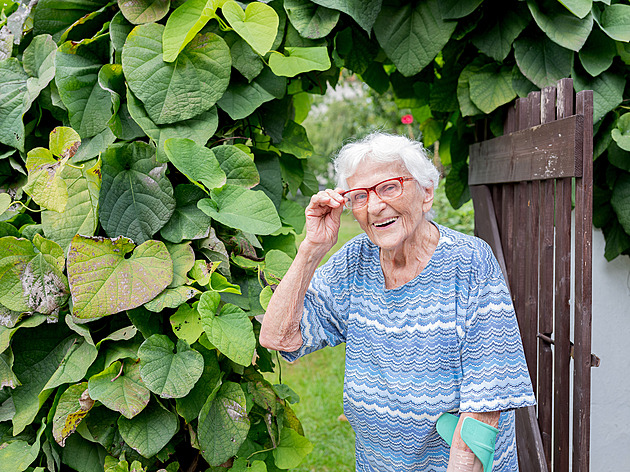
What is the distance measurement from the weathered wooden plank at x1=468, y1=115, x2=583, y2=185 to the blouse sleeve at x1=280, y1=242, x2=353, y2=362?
0.68m

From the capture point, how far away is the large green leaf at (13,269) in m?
1.46

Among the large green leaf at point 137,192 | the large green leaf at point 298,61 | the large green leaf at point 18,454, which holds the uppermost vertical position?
the large green leaf at point 298,61

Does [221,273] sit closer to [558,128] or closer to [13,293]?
[13,293]

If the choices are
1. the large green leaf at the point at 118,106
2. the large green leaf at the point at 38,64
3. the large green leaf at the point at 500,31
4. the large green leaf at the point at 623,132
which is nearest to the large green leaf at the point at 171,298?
the large green leaf at the point at 118,106

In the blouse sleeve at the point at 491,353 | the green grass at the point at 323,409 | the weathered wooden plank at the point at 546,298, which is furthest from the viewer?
the green grass at the point at 323,409

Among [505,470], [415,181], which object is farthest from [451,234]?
[505,470]

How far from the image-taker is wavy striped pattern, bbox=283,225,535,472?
4.45ft

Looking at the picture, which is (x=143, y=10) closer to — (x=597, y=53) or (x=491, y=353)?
(x=491, y=353)

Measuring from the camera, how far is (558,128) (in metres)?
1.65

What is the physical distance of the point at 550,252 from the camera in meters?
1.78

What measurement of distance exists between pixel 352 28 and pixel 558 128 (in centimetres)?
81

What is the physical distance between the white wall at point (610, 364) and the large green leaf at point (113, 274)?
175cm

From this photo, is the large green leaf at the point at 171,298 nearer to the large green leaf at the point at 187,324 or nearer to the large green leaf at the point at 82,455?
the large green leaf at the point at 187,324

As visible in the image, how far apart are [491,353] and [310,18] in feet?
3.73
